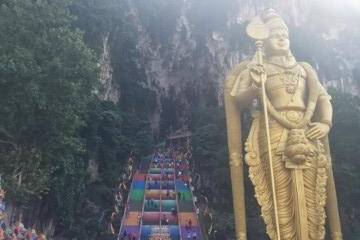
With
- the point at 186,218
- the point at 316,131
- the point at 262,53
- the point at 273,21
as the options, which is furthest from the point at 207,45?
the point at 316,131

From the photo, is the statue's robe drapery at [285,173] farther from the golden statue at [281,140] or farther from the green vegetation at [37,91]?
the green vegetation at [37,91]

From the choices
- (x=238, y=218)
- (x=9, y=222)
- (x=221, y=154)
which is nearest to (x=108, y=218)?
(x=221, y=154)

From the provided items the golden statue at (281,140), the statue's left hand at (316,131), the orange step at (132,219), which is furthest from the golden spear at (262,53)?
the orange step at (132,219)

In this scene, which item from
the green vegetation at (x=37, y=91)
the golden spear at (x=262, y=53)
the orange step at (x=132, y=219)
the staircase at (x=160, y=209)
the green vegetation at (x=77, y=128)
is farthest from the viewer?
the orange step at (x=132, y=219)

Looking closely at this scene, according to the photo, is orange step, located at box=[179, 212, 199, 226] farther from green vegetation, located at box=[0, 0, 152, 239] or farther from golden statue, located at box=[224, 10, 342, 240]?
golden statue, located at box=[224, 10, 342, 240]

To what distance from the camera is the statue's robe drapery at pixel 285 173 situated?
5.94 meters

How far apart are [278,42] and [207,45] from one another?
40136 mm

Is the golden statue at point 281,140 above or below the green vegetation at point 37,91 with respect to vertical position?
below

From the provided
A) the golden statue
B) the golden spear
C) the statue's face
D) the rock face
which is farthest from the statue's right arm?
the rock face

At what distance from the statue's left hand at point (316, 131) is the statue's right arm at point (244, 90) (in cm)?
74

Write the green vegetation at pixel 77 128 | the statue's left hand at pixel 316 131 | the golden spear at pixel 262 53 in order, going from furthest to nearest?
the green vegetation at pixel 77 128, the statue's left hand at pixel 316 131, the golden spear at pixel 262 53

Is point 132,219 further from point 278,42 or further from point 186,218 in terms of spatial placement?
point 278,42

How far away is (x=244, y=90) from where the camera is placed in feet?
20.7

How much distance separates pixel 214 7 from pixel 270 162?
42.5m
